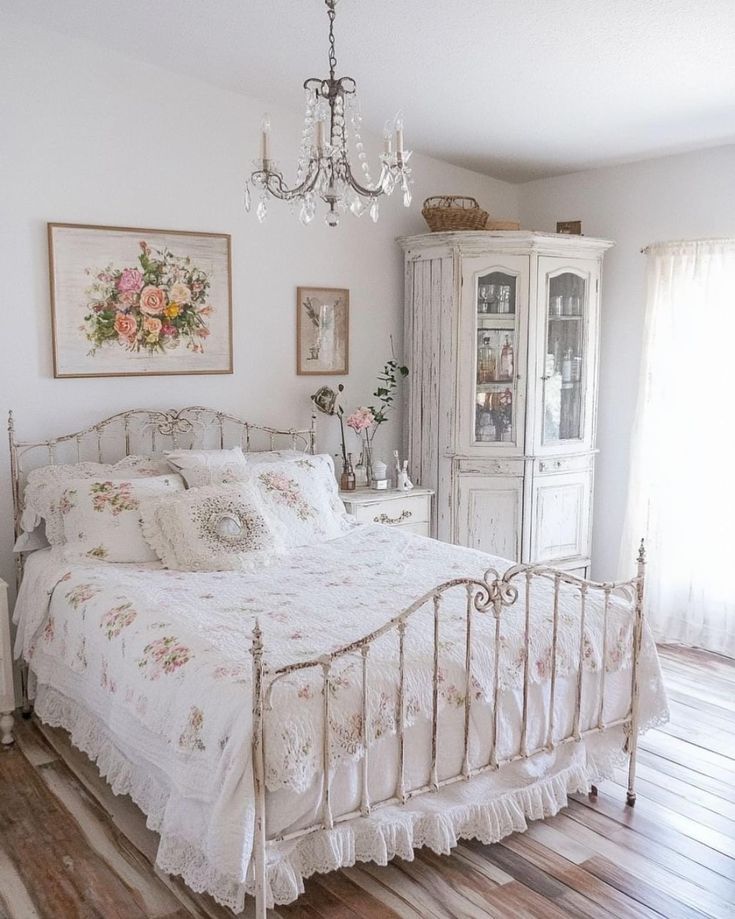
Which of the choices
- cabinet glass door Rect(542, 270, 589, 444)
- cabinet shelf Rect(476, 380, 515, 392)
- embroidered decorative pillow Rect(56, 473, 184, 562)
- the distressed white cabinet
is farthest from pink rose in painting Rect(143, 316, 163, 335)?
cabinet glass door Rect(542, 270, 589, 444)

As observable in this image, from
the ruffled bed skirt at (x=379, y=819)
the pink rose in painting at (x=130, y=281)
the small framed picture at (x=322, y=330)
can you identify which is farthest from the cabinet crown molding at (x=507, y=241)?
the ruffled bed skirt at (x=379, y=819)

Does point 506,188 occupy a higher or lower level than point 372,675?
higher

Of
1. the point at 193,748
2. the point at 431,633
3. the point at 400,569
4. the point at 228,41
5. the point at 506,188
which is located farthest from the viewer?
the point at 506,188

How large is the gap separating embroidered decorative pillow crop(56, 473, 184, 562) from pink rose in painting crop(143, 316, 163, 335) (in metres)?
0.87

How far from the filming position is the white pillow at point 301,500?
392cm

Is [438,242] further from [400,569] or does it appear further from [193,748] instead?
[193,748]

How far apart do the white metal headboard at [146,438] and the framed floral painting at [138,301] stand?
0.74 feet

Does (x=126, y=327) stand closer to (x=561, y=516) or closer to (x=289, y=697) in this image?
(x=289, y=697)

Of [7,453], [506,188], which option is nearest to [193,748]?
[7,453]

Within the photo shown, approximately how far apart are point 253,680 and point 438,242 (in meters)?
3.20

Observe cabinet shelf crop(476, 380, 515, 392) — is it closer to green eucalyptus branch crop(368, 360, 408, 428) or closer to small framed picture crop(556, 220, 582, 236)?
green eucalyptus branch crop(368, 360, 408, 428)

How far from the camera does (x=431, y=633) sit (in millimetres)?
2715

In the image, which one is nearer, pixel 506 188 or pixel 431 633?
pixel 431 633

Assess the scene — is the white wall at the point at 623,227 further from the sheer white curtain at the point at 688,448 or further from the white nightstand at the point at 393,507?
the white nightstand at the point at 393,507
